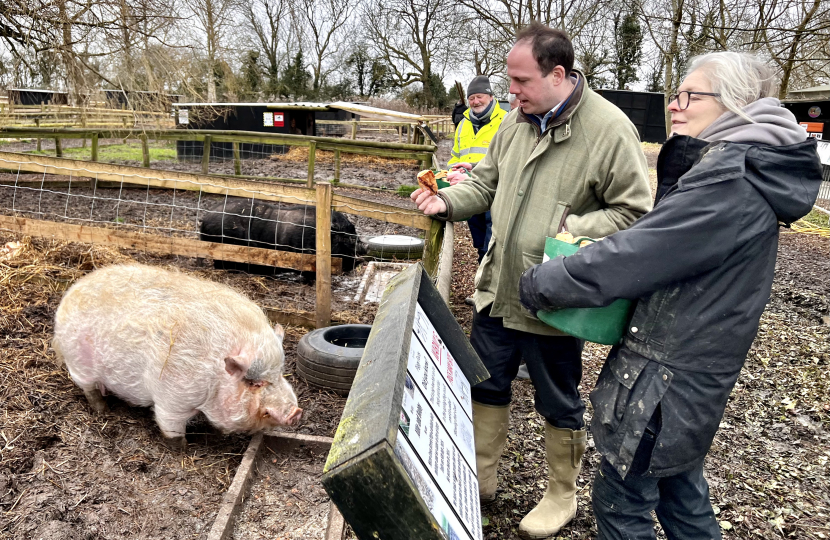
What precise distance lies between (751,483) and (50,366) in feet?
13.6

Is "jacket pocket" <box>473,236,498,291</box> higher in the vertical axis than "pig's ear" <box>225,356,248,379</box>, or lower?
higher

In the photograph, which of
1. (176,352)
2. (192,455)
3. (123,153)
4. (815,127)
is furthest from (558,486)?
(815,127)

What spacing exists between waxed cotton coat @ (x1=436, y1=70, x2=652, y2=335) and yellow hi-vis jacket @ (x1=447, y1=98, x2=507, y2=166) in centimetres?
304

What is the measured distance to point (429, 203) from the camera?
2.80m

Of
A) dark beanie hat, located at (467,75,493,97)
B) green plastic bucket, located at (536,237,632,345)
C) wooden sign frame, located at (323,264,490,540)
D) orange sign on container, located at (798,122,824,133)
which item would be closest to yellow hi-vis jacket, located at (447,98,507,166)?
dark beanie hat, located at (467,75,493,97)

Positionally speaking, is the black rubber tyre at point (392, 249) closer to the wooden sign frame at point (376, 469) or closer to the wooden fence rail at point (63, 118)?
the wooden sign frame at point (376, 469)

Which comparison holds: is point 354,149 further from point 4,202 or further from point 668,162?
point 668,162

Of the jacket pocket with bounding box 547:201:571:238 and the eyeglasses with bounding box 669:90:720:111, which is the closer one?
the eyeglasses with bounding box 669:90:720:111

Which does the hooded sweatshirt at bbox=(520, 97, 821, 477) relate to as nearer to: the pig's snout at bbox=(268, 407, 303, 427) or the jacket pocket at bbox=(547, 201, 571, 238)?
the jacket pocket at bbox=(547, 201, 571, 238)

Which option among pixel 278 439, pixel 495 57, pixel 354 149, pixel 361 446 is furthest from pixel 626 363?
pixel 495 57

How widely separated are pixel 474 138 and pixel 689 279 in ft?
13.8

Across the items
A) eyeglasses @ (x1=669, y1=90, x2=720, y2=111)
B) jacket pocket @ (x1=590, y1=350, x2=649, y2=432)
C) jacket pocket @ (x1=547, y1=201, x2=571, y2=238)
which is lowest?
jacket pocket @ (x1=590, y1=350, x2=649, y2=432)

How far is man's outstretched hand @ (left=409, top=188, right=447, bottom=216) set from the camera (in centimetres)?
279

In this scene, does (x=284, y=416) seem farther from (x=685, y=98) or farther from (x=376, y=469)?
(x=685, y=98)
